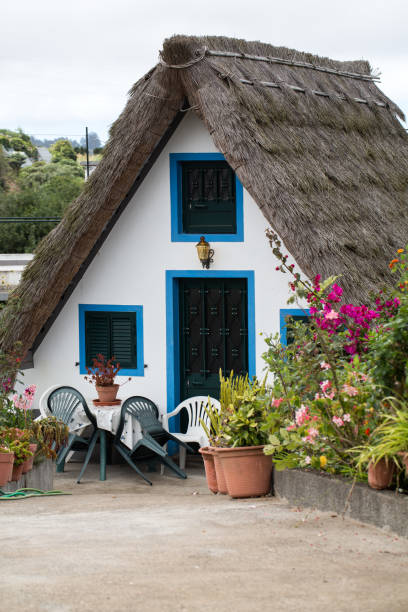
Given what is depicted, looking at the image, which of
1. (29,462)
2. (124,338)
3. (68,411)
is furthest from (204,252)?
(29,462)

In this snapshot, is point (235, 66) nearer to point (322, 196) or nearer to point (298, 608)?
point (322, 196)

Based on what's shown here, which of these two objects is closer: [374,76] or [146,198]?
[146,198]

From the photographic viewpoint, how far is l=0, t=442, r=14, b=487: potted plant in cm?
829

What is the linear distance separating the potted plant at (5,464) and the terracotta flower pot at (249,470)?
6.26 ft

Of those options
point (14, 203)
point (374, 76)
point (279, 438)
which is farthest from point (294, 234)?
point (14, 203)

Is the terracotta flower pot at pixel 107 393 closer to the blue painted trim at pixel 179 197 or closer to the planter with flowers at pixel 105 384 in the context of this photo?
the planter with flowers at pixel 105 384

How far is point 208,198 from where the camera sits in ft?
37.5

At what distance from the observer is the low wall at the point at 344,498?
5480mm

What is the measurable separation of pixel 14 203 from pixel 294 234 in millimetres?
35260

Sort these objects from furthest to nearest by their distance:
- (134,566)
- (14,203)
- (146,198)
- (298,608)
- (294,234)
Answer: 1. (14,203)
2. (146,198)
3. (294,234)
4. (134,566)
5. (298,608)

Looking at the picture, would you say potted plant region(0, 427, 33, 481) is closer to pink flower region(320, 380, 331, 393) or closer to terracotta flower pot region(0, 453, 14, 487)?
terracotta flower pot region(0, 453, 14, 487)

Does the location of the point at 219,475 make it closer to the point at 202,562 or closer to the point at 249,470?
the point at 249,470

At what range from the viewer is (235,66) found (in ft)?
38.3

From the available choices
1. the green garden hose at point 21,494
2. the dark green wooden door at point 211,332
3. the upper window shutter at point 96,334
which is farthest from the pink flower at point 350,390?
the upper window shutter at point 96,334
